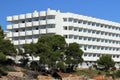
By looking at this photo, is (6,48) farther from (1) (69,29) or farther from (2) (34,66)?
(1) (69,29)

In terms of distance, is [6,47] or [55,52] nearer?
[6,47]

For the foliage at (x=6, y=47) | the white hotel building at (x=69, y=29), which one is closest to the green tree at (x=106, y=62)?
the white hotel building at (x=69, y=29)

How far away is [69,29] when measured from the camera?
109188 millimetres

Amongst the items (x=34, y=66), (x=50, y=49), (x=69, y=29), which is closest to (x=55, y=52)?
(x=50, y=49)

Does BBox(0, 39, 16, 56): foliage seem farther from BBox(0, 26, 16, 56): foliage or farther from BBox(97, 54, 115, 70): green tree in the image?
BBox(97, 54, 115, 70): green tree

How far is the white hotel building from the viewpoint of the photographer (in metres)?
107

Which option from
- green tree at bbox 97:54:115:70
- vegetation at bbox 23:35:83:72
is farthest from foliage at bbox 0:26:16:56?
green tree at bbox 97:54:115:70

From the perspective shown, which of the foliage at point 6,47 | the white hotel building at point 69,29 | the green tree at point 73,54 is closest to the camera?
the foliage at point 6,47

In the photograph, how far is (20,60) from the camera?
93500 mm

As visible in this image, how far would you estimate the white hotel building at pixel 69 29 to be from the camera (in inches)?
4222

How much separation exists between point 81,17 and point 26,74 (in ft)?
128

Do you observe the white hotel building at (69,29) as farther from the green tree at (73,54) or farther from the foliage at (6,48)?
the foliage at (6,48)

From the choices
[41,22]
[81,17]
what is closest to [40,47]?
[41,22]

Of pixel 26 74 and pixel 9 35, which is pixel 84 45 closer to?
pixel 9 35
